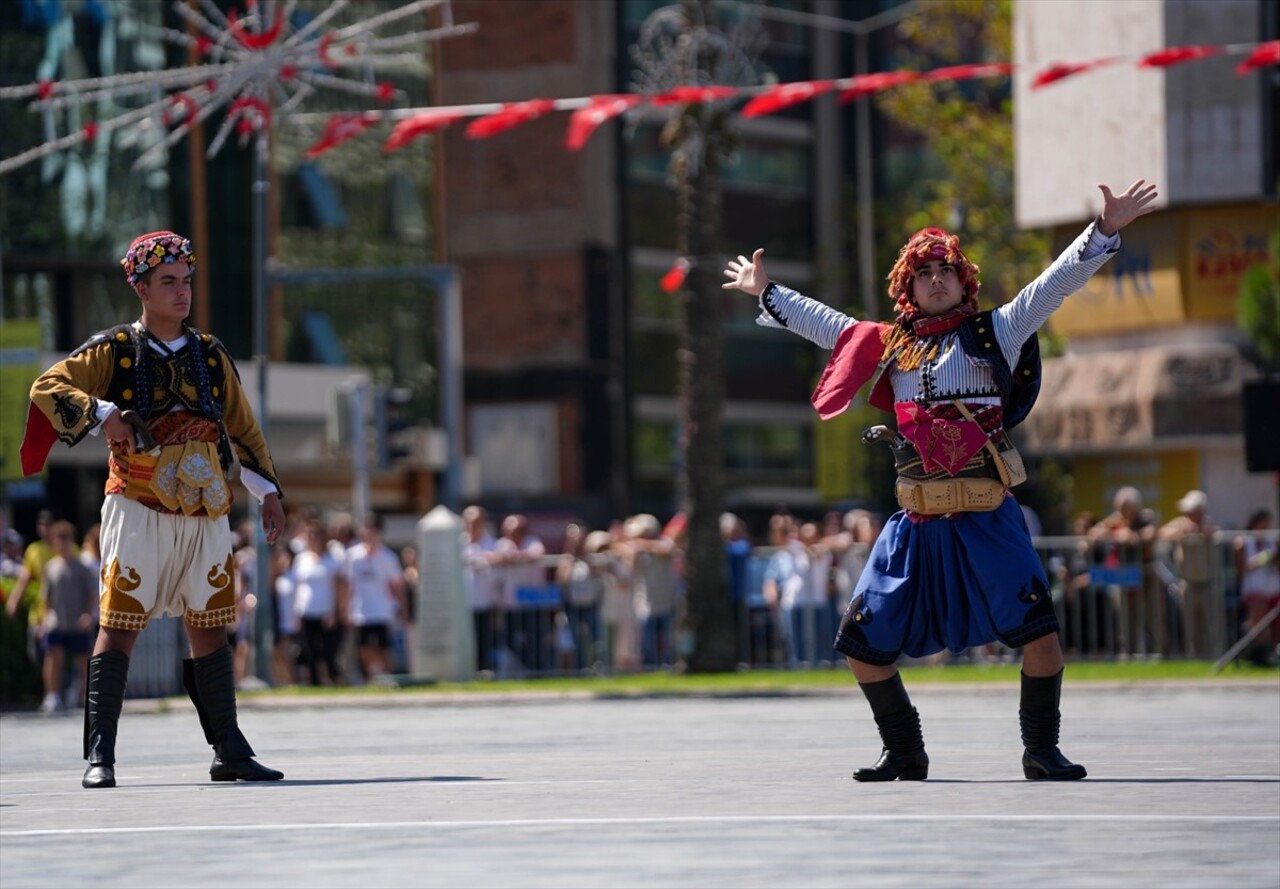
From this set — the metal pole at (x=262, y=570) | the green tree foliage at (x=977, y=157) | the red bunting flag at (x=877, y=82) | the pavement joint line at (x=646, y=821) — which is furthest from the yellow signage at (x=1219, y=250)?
the pavement joint line at (x=646, y=821)

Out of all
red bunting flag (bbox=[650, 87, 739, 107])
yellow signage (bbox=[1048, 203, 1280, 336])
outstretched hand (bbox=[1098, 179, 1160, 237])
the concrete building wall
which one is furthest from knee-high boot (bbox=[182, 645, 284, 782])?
yellow signage (bbox=[1048, 203, 1280, 336])

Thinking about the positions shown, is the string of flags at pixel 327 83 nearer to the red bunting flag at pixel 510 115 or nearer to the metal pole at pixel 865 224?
the red bunting flag at pixel 510 115

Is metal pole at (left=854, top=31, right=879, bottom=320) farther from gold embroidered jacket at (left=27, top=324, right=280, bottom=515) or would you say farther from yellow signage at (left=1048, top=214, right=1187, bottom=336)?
gold embroidered jacket at (left=27, top=324, right=280, bottom=515)

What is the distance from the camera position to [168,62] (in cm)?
4800

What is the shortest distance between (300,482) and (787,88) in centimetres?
3184

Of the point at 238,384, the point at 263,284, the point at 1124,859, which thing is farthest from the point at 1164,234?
the point at 1124,859

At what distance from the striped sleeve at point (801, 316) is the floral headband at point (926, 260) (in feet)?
0.72

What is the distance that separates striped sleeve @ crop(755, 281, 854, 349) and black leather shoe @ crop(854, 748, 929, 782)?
5.03 feet

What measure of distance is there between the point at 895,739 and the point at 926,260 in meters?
1.70

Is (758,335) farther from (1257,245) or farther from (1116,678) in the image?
(1116,678)

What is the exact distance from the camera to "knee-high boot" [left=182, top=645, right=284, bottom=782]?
35.5 feet

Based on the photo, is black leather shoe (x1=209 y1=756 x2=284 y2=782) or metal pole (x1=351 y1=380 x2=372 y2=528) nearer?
black leather shoe (x1=209 y1=756 x2=284 y2=782)

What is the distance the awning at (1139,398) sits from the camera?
118 feet

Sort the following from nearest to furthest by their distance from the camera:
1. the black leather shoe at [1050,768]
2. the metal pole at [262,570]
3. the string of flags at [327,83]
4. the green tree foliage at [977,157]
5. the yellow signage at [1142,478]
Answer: the black leather shoe at [1050,768]
the string of flags at [327,83]
the metal pole at [262,570]
the yellow signage at [1142,478]
the green tree foliage at [977,157]
